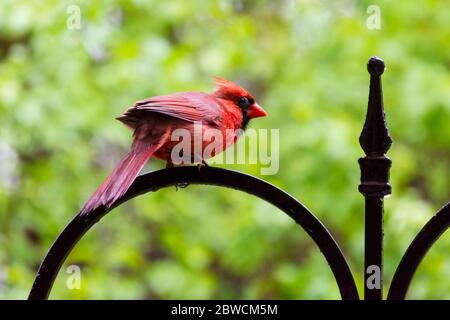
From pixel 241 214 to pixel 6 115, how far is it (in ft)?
3.88

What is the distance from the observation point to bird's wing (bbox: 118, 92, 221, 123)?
1.54 m

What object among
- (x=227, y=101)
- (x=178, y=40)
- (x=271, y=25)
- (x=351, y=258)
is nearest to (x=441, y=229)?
(x=227, y=101)

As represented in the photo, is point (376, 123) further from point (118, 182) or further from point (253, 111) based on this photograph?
point (253, 111)

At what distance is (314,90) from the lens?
12.2ft

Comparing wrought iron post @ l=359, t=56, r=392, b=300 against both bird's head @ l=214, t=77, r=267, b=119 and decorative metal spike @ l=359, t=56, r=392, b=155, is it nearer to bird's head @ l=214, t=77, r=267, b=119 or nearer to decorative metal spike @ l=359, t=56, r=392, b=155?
decorative metal spike @ l=359, t=56, r=392, b=155

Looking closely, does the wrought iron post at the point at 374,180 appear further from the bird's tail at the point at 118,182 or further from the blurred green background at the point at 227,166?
the blurred green background at the point at 227,166

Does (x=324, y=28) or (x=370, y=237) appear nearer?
(x=370, y=237)

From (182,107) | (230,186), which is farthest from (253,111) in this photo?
(230,186)

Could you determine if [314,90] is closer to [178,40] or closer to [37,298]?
[178,40]

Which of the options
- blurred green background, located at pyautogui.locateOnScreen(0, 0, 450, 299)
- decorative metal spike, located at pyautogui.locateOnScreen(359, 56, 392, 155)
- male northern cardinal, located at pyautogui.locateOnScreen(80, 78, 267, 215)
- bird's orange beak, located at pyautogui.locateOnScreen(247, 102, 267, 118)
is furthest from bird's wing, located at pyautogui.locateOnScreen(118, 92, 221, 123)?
blurred green background, located at pyautogui.locateOnScreen(0, 0, 450, 299)

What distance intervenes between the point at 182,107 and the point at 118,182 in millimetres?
452

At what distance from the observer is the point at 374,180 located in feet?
3.76

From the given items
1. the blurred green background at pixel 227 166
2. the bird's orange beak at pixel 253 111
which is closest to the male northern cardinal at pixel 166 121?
the bird's orange beak at pixel 253 111
